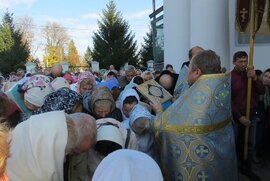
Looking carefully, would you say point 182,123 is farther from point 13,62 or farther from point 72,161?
point 13,62

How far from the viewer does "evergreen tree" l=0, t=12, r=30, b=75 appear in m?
34.9

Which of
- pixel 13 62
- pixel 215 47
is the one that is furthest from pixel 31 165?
pixel 13 62

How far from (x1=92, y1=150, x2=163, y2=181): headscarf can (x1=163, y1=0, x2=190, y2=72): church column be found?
800 cm

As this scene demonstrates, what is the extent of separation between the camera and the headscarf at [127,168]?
1791 mm

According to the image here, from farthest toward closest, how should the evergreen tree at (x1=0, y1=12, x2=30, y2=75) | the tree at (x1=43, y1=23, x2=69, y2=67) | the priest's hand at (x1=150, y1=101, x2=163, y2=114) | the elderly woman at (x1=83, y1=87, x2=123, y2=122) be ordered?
1. the tree at (x1=43, y1=23, x2=69, y2=67)
2. the evergreen tree at (x1=0, y1=12, x2=30, y2=75)
3. the elderly woman at (x1=83, y1=87, x2=123, y2=122)
4. the priest's hand at (x1=150, y1=101, x2=163, y2=114)

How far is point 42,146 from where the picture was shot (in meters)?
2.22

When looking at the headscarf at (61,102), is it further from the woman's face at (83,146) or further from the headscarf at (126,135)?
the woman's face at (83,146)

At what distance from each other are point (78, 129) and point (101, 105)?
1.50 m

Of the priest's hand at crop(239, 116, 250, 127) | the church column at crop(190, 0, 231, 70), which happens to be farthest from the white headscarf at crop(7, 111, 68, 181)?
the church column at crop(190, 0, 231, 70)

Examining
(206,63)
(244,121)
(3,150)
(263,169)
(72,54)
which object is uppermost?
(206,63)

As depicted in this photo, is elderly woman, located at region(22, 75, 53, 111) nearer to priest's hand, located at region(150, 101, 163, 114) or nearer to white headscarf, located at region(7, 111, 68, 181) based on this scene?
priest's hand, located at region(150, 101, 163, 114)

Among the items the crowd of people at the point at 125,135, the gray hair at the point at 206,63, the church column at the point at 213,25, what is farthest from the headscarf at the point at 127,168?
the church column at the point at 213,25

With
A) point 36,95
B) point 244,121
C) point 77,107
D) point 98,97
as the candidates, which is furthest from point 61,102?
point 244,121

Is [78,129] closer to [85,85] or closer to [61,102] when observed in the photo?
[61,102]
